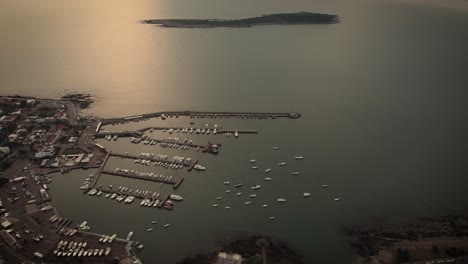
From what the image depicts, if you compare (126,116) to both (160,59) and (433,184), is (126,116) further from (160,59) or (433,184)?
(433,184)

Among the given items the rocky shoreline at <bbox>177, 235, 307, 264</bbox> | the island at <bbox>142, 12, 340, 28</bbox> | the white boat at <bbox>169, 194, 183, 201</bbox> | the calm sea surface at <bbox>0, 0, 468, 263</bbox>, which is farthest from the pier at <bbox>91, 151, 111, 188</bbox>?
the island at <bbox>142, 12, 340, 28</bbox>

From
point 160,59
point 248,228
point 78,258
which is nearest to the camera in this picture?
point 78,258

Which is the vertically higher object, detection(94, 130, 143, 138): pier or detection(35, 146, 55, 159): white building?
detection(94, 130, 143, 138): pier

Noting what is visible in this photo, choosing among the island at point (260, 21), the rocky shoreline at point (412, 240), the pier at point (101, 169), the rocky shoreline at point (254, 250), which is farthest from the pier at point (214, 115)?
the island at point (260, 21)

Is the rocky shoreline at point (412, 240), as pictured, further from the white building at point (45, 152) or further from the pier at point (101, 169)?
the white building at point (45, 152)

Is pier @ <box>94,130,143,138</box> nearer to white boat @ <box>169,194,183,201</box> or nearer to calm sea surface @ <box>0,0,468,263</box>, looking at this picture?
calm sea surface @ <box>0,0,468,263</box>

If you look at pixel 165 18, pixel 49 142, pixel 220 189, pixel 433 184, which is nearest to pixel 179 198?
pixel 220 189
